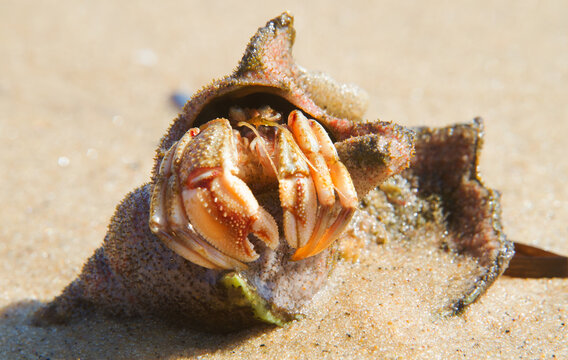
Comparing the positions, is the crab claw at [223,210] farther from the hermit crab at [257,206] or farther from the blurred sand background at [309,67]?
the blurred sand background at [309,67]

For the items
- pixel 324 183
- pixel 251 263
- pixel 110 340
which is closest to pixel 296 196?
pixel 324 183

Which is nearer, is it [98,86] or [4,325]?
[4,325]

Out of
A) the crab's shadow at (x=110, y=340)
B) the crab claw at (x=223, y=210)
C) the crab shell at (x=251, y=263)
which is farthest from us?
the crab's shadow at (x=110, y=340)

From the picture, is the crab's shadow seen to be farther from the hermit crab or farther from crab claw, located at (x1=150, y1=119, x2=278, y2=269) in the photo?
crab claw, located at (x1=150, y1=119, x2=278, y2=269)

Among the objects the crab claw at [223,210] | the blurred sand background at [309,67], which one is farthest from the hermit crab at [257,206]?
the blurred sand background at [309,67]

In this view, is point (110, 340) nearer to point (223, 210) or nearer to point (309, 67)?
point (223, 210)

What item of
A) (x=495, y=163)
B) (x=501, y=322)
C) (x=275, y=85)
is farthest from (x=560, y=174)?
(x=275, y=85)

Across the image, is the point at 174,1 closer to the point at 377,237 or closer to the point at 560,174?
the point at 560,174
